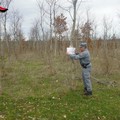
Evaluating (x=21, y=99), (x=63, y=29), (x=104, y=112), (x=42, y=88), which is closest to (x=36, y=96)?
(x=21, y=99)

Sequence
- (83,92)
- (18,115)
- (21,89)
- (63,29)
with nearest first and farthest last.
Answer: (18,115) → (83,92) → (21,89) → (63,29)

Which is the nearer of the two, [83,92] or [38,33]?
[83,92]

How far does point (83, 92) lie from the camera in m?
9.66

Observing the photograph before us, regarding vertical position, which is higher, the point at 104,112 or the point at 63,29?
the point at 63,29

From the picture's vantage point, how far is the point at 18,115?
24.0 feet

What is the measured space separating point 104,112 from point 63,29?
3292cm

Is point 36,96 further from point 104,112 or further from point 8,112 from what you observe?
point 104,112

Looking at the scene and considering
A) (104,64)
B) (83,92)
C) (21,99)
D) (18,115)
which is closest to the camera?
(18,115)

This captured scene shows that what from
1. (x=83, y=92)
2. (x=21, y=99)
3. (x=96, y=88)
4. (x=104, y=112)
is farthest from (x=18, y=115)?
(x=96, y=88)

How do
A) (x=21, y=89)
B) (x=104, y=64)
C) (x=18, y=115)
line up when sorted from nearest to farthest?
1. (x=18, y=115)
2. (x=21, y=89)
3. (x=104, y=64)

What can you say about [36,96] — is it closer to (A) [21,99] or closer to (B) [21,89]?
(A) [21,99]

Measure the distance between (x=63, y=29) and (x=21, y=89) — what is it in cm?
3026

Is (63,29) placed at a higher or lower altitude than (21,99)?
higher

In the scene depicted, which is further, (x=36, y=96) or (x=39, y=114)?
(x=36, y=96)
